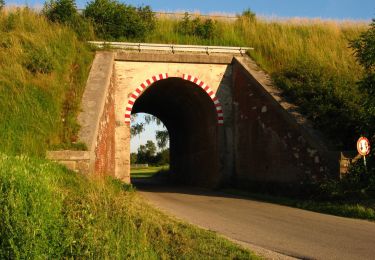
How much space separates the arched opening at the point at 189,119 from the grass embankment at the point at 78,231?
1205 centimetres

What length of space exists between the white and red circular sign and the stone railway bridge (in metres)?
0.90

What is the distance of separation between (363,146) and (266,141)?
4.38m

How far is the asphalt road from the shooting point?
6922 mm

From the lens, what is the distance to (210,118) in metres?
20.4

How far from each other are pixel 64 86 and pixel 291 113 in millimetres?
7382

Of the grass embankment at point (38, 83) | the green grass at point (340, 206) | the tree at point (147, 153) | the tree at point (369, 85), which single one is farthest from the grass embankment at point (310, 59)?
Result: the tree at point (147, 153)

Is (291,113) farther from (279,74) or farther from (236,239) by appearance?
(236,239)

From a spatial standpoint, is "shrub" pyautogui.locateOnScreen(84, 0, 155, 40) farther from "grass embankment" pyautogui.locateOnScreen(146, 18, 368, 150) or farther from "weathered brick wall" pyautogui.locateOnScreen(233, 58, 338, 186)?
"weathered brick wall" pyautogui.locateOnScreen(233, 58, 338, 186)

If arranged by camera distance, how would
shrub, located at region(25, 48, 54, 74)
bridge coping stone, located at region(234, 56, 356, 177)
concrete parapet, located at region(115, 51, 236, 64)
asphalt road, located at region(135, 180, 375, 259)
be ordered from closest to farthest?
asphalt road, located at region(135, 180, 375, 259), bridge coping stone, located at region(234, 56, 356, 177), shrub, located at region(25, 48, 54, 74), concrete parapet, located at region(115, 51, 236, 64)

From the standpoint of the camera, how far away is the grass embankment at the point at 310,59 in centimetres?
1412

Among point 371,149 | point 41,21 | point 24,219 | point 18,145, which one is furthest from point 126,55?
point 24,219

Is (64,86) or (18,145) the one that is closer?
(18,145)

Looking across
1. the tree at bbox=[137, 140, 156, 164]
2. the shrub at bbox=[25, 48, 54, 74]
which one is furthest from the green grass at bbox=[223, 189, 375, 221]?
the tree at bbox=[137, 140, 156, 164]

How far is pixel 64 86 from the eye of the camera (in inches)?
560
